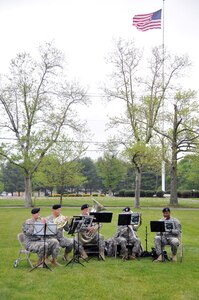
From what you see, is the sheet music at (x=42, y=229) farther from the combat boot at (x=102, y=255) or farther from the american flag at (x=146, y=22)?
the american flag at (x=146, y=22)

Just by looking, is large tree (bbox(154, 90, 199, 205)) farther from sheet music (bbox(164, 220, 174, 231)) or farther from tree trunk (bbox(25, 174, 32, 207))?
sheet music (bbox(164, 220, 174, 231))

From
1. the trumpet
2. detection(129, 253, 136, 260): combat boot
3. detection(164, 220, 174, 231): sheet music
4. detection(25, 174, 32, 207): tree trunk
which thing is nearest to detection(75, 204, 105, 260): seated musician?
the trumpet

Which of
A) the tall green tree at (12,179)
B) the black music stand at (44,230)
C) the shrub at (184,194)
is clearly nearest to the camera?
the black music stand at (44,230)

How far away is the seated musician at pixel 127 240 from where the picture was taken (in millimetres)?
11508

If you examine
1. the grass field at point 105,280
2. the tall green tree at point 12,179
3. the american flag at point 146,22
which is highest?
the american flag at point 146,22

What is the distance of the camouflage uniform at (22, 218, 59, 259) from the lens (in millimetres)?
10133

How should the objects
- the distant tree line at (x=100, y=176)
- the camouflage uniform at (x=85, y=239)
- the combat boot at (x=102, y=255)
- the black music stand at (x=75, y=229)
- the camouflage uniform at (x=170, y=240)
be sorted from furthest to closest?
the distant tree line at (x=100, y=176) < the camouflage uniform at (x=85, y=239) < the combat boot at (x=102, y=255) < the camouflage uniform at (x=170, y=240) < the black music stand at (x=75, y=229)

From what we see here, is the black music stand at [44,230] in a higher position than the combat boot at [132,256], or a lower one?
higher

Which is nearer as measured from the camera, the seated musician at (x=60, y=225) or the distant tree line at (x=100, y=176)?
the seated musician at (x=60, y=225)

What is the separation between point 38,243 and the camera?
10.2 meters

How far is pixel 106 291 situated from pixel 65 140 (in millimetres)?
34565

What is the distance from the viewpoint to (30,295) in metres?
7.64

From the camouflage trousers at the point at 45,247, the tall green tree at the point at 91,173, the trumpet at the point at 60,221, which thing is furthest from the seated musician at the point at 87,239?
the tall green tree at the point at 91,173

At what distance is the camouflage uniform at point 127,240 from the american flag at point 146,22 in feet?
87.9
